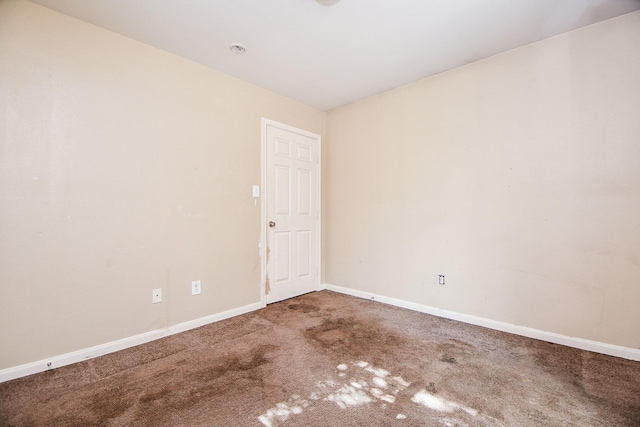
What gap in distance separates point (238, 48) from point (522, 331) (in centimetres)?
Result: 355

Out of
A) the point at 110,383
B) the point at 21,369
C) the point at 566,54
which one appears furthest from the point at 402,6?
the point at 21,369

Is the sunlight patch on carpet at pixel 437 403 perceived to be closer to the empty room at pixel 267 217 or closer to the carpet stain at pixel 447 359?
the empty room at pixel 267 217

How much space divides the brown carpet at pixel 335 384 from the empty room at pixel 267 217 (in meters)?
0.02

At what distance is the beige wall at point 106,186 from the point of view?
1923mm

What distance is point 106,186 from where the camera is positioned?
2.26 m

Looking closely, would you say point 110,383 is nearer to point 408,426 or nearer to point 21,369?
point 21,369

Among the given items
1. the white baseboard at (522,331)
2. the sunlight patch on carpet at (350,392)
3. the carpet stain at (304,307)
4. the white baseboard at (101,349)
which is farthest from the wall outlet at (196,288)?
the white baseboard at (522,331)

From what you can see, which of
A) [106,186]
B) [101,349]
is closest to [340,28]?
[106,186]

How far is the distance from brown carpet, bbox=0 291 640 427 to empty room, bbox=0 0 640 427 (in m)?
0.02

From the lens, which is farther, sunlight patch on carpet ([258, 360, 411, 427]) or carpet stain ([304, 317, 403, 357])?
carpet stain ([304, 317, 403, 357])

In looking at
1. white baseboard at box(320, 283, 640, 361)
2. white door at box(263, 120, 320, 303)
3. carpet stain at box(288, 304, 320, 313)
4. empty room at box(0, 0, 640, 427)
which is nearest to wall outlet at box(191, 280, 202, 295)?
empty room at box(0, 0, 640, 427)

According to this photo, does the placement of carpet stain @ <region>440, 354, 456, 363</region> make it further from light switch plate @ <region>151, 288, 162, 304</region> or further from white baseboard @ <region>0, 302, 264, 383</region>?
light switch plate @ <region>151, 288, 162, 304</region>

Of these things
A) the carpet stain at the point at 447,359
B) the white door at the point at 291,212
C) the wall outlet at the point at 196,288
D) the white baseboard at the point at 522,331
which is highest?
the white door at the point at 291,212

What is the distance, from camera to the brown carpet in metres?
1.52
